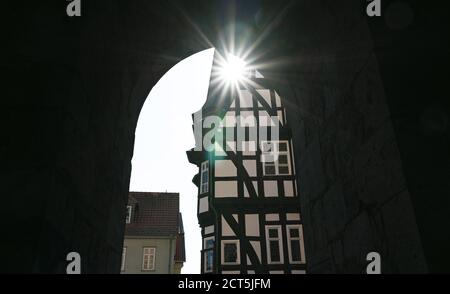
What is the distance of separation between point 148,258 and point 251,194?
1015 centimetres

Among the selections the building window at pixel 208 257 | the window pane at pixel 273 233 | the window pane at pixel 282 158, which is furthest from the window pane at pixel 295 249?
the building window at pixel 208 257

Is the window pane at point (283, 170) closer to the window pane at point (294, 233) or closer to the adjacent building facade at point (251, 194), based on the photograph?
the adjacent building facade at point (251, 194)

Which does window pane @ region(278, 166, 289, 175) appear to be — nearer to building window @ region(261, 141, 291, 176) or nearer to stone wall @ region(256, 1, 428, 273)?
building window @ region(261, 141, 291, 176)

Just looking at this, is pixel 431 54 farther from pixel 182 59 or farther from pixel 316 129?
pixel 182 59

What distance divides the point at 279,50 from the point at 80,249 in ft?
7.45

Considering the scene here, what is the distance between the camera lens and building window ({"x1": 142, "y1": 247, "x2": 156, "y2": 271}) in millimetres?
17469

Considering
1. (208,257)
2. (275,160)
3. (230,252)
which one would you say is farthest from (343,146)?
(208,257)

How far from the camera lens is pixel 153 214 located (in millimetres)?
18984

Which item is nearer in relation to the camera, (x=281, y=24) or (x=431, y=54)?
(x=431, y=54)

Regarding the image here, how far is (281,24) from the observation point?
2840mm

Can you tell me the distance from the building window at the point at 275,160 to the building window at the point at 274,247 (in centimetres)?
183

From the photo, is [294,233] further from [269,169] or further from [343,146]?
[343,146]

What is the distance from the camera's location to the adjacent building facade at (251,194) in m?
9.71
